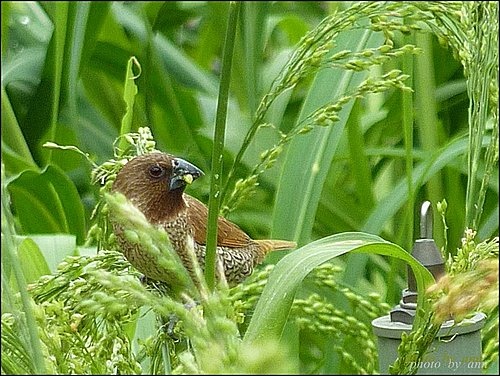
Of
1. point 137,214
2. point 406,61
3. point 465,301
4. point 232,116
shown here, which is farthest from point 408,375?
point 232,116

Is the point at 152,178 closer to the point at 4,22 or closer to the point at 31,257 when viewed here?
the point at 31,257

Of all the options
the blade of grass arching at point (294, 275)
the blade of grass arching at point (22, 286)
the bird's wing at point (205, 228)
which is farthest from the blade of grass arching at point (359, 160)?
the blade of grass arching at point (22, 286)

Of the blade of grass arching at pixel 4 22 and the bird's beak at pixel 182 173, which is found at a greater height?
the blade of grass arching at pixel 4 22

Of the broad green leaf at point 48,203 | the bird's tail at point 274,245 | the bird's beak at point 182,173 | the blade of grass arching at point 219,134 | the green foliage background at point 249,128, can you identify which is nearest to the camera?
the blade of grass arching at point 219,134

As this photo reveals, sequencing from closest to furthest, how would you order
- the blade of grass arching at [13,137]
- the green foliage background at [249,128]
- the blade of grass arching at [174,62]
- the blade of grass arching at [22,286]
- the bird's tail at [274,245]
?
the blade of grass arching at [22,286] < the bird's tail at [274,245] < the green foliage background at [249,128] < the blade of grass arching at [13,137] < the blade of grass arching at [174,62]

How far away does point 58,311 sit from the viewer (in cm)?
39

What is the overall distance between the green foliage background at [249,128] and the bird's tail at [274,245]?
0.18 feet

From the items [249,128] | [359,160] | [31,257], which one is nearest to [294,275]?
[31,257]

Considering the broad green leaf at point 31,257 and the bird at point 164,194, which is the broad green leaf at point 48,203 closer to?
the broad green leaf at point 31,257

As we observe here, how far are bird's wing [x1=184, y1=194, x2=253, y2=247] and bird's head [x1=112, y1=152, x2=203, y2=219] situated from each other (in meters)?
0.04

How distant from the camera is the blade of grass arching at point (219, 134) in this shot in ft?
1.43

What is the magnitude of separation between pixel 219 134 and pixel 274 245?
0.43m

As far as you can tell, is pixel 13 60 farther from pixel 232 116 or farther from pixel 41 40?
pixel 232 116

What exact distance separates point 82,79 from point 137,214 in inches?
66.4
